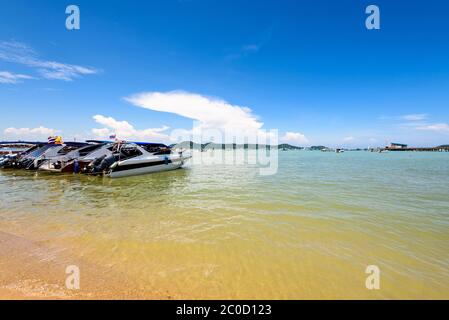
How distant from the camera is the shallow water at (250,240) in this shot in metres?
3.74

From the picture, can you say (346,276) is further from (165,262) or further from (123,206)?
(123,206)

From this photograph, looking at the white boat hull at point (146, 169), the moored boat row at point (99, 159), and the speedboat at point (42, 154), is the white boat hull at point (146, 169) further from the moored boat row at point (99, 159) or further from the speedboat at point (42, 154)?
the speedboat at point (42, 154)

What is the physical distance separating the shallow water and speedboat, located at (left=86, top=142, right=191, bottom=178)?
19.4 ft

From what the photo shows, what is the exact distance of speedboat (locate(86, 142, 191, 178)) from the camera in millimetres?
16062

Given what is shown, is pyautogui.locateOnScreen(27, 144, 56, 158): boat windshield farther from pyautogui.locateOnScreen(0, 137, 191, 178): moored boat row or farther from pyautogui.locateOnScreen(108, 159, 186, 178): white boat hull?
pyautogui.locateOnScreen(108, 159, 186, 178): white boat hull

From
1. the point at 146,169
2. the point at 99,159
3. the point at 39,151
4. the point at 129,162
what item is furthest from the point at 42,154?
the point at 146,169

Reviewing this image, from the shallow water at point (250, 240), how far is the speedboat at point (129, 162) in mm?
5927

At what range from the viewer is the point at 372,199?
10.1m

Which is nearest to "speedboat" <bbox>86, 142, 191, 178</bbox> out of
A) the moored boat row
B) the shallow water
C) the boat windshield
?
the moored boat row

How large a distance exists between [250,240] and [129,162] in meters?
14.2

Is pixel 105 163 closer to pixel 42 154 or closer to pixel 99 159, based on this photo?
pixel 99 159

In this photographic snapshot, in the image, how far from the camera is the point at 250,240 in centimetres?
550

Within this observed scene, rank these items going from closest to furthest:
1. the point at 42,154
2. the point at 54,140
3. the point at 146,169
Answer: the point at 146,169, the point at 42,154, the point at 54,140
